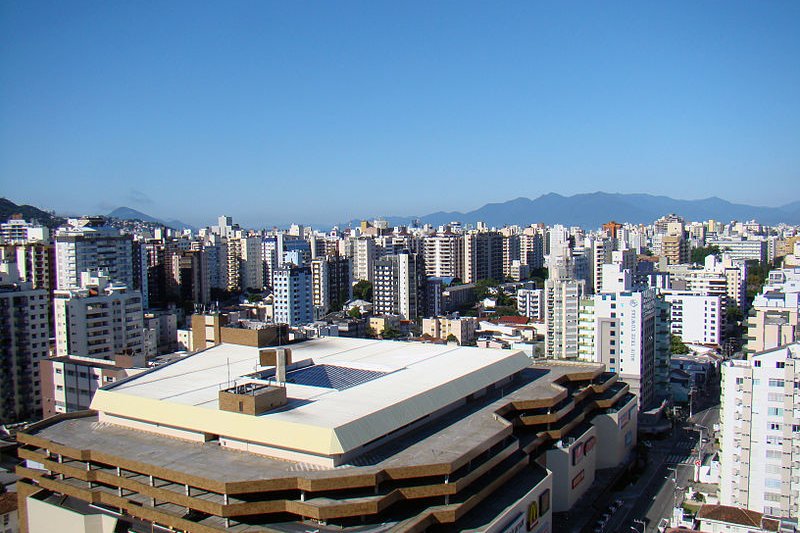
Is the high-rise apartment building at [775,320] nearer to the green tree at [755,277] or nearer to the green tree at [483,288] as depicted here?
the green tree at [755,277]

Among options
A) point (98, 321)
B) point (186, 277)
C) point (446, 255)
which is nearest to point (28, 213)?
point (186, 277)

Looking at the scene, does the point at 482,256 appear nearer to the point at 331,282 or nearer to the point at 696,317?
the point at 331,282

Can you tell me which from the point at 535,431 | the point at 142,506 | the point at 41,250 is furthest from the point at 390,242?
the point at 142,506

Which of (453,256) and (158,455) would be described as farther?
(453,256)

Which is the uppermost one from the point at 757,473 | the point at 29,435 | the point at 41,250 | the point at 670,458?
the point at 41,250

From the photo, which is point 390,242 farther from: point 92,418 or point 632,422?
point 92,418

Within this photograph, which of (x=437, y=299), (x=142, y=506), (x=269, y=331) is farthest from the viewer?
(x=437, y=299)

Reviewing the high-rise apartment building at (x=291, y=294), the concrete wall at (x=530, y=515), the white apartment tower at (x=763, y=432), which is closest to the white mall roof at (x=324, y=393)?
the concrete wall at (x=530, y=515)
